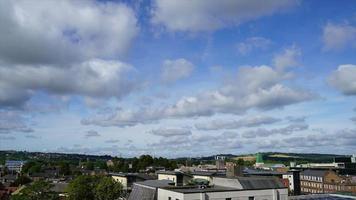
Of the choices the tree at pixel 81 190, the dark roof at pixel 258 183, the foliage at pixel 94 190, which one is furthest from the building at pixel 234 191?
the tree at pixel 81 190

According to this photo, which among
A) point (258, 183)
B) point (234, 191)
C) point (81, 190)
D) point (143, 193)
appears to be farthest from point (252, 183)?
point (81, 190)

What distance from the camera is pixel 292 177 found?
491 feet

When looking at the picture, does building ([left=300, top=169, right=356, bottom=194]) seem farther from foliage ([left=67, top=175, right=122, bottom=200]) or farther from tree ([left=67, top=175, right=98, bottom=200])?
tree ([left=67, top=175, right=98, bottom=200])

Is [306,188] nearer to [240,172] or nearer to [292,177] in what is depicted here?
[292,177]

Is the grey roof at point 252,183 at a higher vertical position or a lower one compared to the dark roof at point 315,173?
higher

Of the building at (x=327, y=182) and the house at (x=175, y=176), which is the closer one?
the house at (x=175, y=176)

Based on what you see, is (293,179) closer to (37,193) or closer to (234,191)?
(234,191)

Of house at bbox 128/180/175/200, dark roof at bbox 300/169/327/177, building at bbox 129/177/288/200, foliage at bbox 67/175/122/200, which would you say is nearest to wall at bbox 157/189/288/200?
building at bbox 129/177/288/200

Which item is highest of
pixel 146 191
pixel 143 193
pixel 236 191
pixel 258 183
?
pixel 258 183

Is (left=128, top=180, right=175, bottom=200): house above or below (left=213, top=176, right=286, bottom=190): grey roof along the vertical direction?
below

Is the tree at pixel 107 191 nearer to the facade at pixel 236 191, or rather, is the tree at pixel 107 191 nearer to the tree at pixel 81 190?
the tree at pixel 81 190

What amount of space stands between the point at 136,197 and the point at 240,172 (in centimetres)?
2184

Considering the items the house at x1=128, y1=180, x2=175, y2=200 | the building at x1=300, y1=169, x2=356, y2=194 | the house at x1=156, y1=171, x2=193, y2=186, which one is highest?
the house at x1=156, y1=171, x2=193, y2=186

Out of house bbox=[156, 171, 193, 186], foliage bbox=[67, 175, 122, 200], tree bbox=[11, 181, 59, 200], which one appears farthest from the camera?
foliage bbox=[67, 175, 122, 200]
